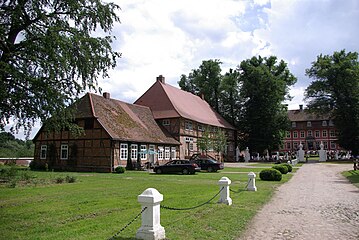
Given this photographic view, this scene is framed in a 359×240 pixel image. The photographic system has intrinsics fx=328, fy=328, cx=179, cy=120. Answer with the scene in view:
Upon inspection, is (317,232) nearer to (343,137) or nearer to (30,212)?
(30,212)

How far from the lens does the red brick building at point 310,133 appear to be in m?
80.5

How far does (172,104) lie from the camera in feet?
140

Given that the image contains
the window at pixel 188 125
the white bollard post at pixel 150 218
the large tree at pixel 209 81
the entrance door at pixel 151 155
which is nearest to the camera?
the white bollard post at pixel 150 218

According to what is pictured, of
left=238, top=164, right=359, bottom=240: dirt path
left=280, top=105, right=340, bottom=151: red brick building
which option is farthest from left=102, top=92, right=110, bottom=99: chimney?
left=280, top=105, right=340, bottom=151: red brick building

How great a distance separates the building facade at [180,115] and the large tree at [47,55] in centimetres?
2355

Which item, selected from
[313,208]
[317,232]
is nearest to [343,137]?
[313,208]

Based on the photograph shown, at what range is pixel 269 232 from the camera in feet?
25.3

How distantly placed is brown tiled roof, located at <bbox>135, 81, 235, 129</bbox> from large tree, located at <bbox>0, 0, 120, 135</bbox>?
77.6ft

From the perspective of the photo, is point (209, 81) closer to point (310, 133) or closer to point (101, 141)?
point (310, 133)

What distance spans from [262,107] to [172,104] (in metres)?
21.0

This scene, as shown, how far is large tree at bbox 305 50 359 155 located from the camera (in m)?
50.7

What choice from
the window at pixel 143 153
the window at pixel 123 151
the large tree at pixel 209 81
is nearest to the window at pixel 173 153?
the window at pixel 143 153

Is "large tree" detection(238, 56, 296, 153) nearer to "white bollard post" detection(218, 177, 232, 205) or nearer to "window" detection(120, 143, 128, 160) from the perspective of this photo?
"window" detection(120, 143, 128, 160)

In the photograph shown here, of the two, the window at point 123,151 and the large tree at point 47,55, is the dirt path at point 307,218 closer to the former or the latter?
the large tree at point 47,55
